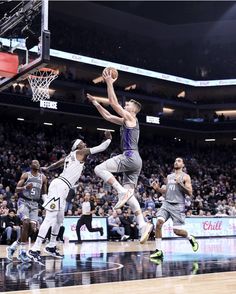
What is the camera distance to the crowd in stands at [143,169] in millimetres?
20641

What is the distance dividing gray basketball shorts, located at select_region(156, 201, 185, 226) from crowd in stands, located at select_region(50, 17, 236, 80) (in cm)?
2271

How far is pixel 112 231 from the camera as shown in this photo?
18984mm

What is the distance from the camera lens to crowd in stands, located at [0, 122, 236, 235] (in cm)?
2064

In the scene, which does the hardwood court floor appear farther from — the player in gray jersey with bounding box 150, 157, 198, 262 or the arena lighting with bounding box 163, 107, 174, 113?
the arena lighting with bounding box 163, 107, 174, 113

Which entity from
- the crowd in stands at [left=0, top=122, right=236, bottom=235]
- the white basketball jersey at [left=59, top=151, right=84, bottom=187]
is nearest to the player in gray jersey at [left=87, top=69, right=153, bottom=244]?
the white basketball jersey at [left=59, top=151, right=84, bottom=187]

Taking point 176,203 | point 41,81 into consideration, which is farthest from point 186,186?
point 41,81

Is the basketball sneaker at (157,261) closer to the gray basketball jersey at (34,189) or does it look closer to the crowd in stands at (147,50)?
the gray basketball jersey at (34,189)

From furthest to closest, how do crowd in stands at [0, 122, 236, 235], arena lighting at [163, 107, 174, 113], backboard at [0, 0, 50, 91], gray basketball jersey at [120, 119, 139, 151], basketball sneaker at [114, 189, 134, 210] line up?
1. arena lighting at [163, 107, 174, 113]
2. crowd in stands at [0, 122, 236, 235]
3. backboard at [0, 0, 50, 91]
4. gray basketball jersey at [120, 119, 139, 151]
5. basketball sneaker at [114, 189, 134, 210]

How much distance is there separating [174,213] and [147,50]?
30131 mm

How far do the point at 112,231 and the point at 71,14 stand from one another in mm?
21643

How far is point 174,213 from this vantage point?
1020cm

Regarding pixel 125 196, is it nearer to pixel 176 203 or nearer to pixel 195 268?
pixel 195 268

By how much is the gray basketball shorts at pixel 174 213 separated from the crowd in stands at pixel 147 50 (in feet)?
74.5

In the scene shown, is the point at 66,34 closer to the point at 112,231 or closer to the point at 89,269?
the point at 112,231
